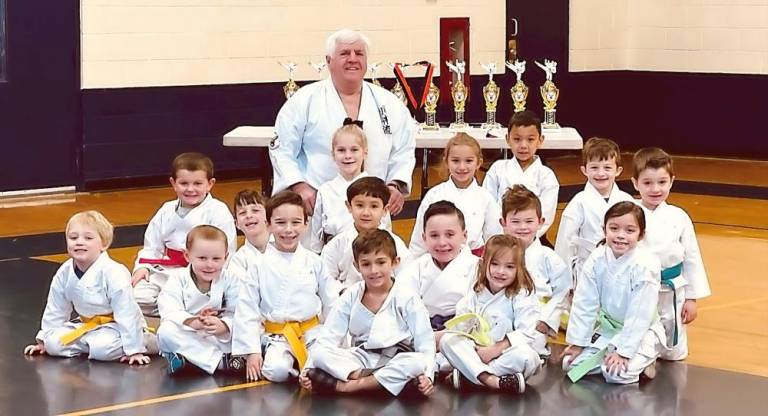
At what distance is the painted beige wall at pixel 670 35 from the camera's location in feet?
45.7

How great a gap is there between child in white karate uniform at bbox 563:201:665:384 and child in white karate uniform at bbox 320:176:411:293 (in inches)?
→ 34.7

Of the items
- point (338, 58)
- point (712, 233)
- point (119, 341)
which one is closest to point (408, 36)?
point (712, 233)

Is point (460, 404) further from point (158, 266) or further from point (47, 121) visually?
point (47, 121)

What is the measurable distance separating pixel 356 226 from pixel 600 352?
128 cm

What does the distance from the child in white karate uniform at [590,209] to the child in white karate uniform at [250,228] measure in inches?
61.5

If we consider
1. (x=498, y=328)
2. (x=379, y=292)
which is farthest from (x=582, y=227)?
(x=379, y=292)

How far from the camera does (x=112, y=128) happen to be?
11.7 meters

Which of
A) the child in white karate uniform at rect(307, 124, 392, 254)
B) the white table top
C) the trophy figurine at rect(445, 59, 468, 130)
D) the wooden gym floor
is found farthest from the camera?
the trophy figurine at rect(445, 59, 468, 130)

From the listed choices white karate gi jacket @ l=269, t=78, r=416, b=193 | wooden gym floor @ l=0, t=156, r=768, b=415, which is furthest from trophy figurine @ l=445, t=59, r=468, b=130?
white karate gi jacket @ l=269, t=78, r=416, b=193

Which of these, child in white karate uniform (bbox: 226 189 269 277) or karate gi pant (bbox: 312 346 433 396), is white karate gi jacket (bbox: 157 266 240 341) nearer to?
child in white karate uniform (bbox: 226 189 269 277)

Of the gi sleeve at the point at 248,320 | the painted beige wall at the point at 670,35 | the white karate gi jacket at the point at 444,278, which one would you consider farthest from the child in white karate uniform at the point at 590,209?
the painted beige wall at the point at 670,35

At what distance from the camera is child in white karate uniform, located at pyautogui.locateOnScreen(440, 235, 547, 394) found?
584 centimetres

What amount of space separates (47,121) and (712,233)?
205 inches

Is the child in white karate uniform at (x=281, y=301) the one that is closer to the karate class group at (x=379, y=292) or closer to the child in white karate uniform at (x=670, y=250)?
the karate class group at (x=379, y=292)
